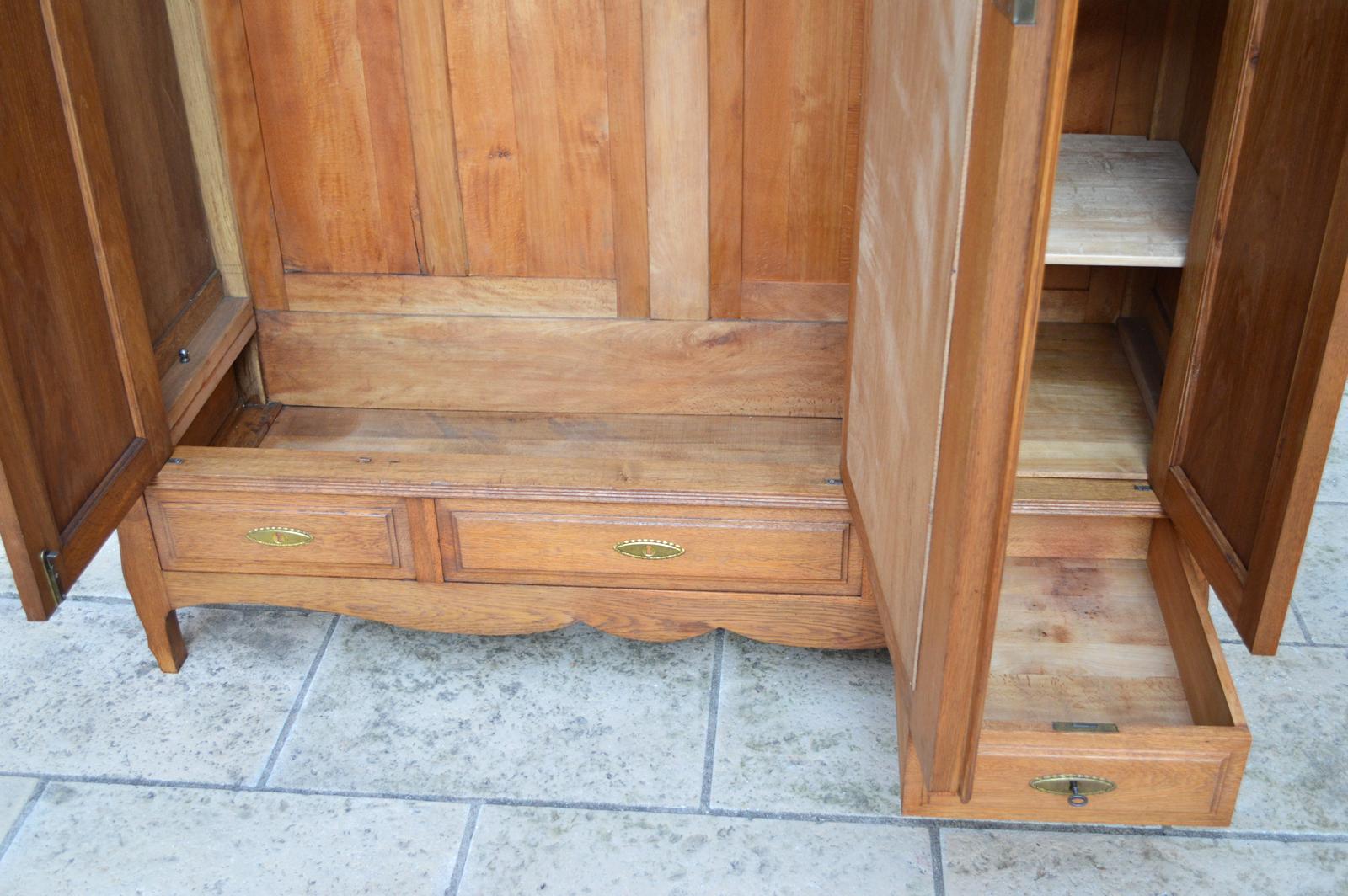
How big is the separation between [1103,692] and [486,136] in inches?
49.0

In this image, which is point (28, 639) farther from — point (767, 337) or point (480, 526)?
point (767, 337)

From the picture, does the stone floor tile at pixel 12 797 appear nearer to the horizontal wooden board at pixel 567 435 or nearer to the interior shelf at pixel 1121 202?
the horizontal wooden board at pixel 567 435

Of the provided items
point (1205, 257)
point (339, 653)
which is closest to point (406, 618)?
point (339, 653)

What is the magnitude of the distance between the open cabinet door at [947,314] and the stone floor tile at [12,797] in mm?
1232

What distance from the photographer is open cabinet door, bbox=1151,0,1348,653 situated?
52.9 inches

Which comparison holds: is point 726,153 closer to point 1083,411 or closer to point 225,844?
point 1083,411

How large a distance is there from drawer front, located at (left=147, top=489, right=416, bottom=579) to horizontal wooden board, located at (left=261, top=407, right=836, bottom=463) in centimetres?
18

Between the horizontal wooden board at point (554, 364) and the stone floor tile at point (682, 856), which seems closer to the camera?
the stone floor tile at point (682, 856)

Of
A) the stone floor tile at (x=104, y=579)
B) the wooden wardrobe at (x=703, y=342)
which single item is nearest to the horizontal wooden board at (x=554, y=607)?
the wooden wardrobe at (x=703, y=342)

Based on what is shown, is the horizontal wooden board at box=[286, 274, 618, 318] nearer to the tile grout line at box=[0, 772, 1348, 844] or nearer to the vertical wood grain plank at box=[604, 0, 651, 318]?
the vertical wood grain plank at box=[604, 0, 651, 318]

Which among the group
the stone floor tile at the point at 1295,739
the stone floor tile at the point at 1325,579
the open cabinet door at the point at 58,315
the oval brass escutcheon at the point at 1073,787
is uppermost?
the open cabinet door at the point at 58,315

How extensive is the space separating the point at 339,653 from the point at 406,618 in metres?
0.18

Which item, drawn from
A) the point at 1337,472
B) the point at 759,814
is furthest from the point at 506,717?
the point at 1337,472

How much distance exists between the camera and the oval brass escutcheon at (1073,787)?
152 centimetres
